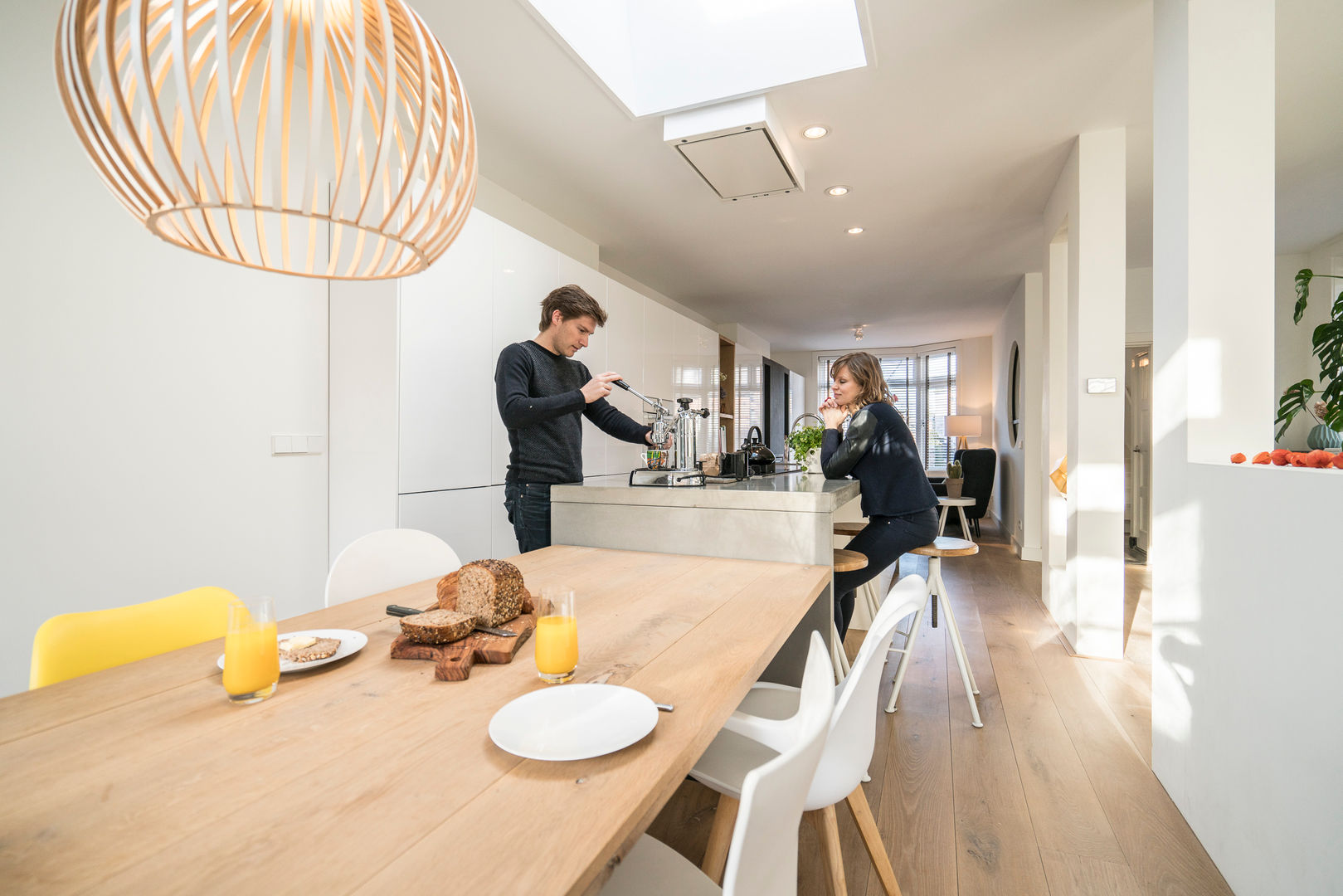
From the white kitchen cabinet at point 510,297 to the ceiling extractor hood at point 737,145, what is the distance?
84 cm

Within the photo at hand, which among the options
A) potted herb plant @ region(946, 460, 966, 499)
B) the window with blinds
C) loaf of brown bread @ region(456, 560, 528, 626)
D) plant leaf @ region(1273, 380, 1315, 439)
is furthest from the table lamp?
loaf of brown bread @ region(456, 560, 528, 626)

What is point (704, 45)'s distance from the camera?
253 centimetres

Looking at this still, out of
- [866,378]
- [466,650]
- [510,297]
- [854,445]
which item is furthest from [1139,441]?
[466,650]

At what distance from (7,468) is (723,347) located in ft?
20.0

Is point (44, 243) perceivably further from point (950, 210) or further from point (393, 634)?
point (950, 210)

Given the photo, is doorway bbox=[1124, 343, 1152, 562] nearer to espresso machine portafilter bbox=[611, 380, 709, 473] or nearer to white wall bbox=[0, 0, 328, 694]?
espresso machine portafilter bbox=[611, 380, 709, 473]

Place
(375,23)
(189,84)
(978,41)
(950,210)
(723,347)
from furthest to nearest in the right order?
1. (723,347)
2. (950,210)
3. (978,41)
4. (375,23)
5. (189,84)

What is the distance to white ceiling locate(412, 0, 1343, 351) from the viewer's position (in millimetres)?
2238

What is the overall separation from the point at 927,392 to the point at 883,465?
7.96 metres

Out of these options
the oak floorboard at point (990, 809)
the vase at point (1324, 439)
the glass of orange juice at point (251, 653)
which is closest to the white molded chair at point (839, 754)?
the oak floorboard at point (990, 809)

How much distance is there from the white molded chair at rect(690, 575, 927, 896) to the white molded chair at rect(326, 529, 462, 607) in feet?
2.99

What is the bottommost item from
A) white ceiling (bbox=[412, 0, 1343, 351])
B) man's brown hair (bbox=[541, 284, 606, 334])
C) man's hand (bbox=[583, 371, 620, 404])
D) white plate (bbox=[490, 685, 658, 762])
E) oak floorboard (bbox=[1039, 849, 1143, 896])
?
oak floorboard (bbox=[1039, 849, 1143, 896])

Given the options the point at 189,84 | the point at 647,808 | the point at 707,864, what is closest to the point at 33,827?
the point at 647,808

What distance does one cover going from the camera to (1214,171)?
67.2 inches
